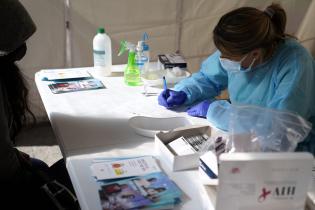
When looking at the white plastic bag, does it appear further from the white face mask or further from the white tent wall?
the white tent wall

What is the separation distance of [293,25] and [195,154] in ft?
8.53

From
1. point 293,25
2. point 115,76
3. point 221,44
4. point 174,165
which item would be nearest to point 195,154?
point 174,165

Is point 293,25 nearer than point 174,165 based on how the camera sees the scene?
No

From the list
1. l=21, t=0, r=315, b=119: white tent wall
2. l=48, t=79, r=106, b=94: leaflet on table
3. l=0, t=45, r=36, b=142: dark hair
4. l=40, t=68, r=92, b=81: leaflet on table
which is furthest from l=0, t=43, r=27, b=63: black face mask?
l=21, t=0, r=315, b=119: white tent wall

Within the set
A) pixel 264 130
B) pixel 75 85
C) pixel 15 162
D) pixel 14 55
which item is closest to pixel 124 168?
pixel 15 162

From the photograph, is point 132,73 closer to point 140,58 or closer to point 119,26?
point 140,58

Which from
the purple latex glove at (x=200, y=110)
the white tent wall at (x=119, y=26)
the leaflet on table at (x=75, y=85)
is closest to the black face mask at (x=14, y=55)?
the leaflet on table at (x=75, y=85)

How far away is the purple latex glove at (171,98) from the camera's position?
5.50ft

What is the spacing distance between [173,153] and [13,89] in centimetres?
63

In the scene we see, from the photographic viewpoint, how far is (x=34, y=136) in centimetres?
290

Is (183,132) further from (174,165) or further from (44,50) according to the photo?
(44,50)

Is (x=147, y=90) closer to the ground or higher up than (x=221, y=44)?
closer to the ground

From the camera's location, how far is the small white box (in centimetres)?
122

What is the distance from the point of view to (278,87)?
1484mm
